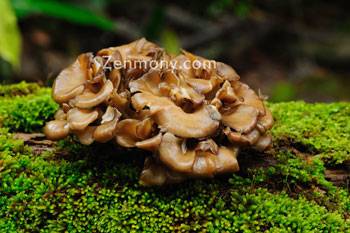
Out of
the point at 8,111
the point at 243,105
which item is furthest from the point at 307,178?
the point at 8,111

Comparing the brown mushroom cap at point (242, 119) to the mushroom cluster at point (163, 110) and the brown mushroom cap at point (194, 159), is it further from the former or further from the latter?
the brown mushroom cap at point (194, 159)

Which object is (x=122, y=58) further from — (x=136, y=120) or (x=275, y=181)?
(x=275, y=181)

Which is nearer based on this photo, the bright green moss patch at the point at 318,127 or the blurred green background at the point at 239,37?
the bright green moss patch at the point at 318,127

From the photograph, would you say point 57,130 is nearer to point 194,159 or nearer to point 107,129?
point 107,129

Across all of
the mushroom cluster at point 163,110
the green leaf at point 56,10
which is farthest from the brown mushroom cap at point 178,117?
the green leaf at point 56,10

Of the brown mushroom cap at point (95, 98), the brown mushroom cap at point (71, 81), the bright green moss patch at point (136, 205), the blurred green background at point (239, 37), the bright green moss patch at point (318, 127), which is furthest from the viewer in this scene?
the blurred green background at point (239, 37)

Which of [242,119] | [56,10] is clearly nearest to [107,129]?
[242,119]

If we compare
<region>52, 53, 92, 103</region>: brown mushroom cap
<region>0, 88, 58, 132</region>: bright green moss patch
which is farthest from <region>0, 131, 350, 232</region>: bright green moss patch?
<region>0, 88, 58, 132</region>: bright green moss patch
